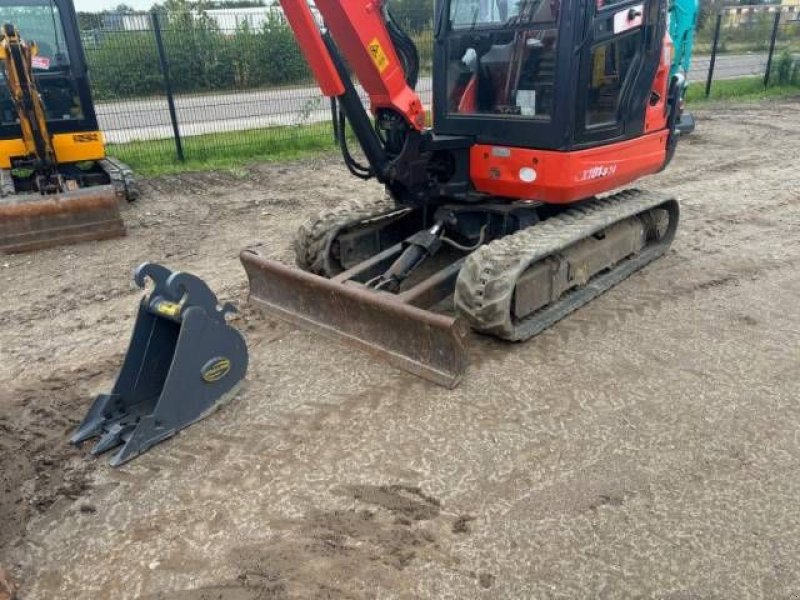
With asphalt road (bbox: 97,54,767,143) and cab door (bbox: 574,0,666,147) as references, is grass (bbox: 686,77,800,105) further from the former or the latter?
cab door (bbox: 574,0,666,147)

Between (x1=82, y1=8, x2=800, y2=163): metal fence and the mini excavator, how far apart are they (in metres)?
5.32

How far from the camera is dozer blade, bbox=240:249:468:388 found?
358 centimetres

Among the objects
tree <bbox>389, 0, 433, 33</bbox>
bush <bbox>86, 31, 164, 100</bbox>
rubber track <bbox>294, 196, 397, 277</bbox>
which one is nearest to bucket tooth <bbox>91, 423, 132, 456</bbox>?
rubber track <bbox>294, 196, 397, 277</bbox>

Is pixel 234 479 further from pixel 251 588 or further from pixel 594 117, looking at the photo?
pixel 594 117

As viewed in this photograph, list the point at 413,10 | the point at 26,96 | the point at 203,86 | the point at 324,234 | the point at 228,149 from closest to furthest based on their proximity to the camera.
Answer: the point at 324,234 → the point at 26,96 → the point at 228,149 → the point at 413,10 → the point at 203,86

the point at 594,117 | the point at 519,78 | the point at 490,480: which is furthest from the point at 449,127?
the point at 490,480

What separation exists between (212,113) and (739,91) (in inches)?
458

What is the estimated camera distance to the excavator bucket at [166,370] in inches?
126

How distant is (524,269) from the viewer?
3961 mm

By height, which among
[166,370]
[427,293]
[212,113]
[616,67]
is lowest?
[166,370]

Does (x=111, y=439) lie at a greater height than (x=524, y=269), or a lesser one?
lesser

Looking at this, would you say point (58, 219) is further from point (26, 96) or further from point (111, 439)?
point (111, 439)

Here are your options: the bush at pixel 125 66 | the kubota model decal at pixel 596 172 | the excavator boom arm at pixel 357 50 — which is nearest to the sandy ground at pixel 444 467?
the kubota model decal at pixel 596 172

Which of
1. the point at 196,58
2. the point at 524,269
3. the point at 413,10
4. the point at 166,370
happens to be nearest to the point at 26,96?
the point at 196,58
